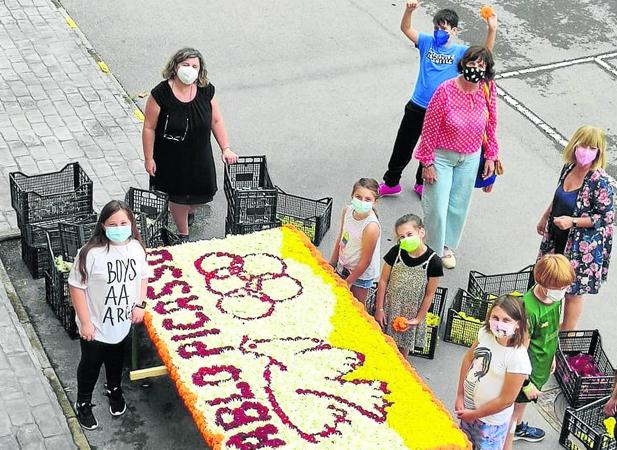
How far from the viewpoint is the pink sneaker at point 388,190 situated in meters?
10.1

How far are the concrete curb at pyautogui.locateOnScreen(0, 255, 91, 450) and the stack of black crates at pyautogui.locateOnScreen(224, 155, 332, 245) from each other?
189cm

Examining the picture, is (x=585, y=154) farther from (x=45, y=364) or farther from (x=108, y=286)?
(x=45, y=364)

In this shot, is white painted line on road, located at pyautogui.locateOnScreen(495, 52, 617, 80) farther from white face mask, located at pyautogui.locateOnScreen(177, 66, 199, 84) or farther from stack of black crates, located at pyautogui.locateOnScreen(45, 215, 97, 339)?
stack of black crates, located at pyautogui.locateOnScreen(45, 215, 97, 339)

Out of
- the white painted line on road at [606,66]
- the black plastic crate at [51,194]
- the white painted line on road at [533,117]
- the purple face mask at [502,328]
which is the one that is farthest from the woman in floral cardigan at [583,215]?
the white painted line on road at [606,66]

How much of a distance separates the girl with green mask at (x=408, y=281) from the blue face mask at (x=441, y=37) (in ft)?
8.03

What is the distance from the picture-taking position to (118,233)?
649cm

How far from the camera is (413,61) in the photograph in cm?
1295

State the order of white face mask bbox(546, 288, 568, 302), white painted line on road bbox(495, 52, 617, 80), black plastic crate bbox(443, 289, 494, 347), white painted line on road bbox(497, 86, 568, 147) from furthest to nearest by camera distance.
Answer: white painted line on road bbox(495, 52, 617, 80)
white painted line on road bbox(497, 86, 568, 147)
black plastic crate bbox(443, 289, 494, 347)
white face mask bbox(546, 288, 568, 302)

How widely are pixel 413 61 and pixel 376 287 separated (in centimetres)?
549

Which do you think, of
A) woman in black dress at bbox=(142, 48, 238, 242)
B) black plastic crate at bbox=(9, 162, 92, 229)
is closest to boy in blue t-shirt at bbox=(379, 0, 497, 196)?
woman in black dress at bbox=(142, 48, 238, 242)

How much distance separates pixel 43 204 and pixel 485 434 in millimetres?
4280

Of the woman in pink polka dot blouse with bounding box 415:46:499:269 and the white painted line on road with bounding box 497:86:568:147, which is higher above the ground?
the woman in pink polka dot blouse with bounding box 415:46:499:269

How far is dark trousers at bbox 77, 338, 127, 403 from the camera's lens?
6.88m

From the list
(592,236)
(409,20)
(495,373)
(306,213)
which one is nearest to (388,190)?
(306,213)
